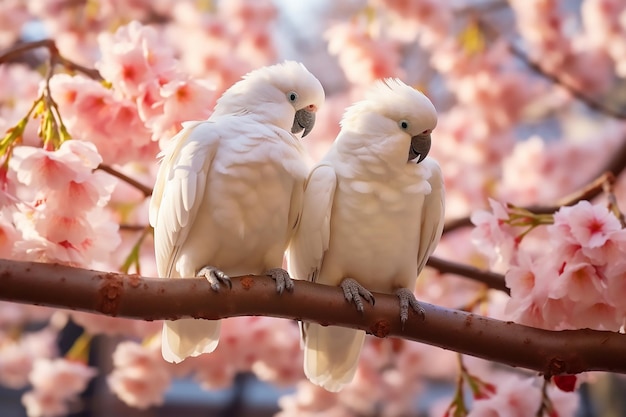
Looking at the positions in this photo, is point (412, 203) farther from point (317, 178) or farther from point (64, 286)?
point (64, 286)

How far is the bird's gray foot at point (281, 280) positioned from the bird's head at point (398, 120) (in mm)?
172

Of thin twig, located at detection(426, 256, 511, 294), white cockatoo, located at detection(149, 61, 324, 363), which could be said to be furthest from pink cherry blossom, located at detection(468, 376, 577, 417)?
white cockatoo, located at detection(149, 61, 324, 363)

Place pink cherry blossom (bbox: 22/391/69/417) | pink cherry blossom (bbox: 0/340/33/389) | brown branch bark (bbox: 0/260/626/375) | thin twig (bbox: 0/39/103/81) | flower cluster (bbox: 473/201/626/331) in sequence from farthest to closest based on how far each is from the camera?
pink cherry blossom (bbox: 0/340/33/389) < pink cherry blossom (bbox: 22/391/69/417) < thin twig (bbox: 0/39/103/81) < flower cluster (bbox: 473/201/626/331) < brown branch bark (bbox: 0/260/626/375)

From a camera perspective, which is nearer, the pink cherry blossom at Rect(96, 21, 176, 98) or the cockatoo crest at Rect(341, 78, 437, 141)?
the cockatoo crest at Rect(341, 78, 437, 141)

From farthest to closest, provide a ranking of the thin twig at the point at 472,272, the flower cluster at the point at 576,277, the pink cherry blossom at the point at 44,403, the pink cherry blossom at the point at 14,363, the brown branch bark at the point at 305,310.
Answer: the pink cherry blossom at the point at 14,363
the pink cherry blossom at the point at 44,403
the thin twig at the point at 472,272
the flower cluster at the point at 576,277
the brown branch bark at the point at 305,310

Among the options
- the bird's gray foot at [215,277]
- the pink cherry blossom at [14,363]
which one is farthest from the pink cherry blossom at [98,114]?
the pink cherry blossom at [14,363]

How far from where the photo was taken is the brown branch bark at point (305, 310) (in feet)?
2.06

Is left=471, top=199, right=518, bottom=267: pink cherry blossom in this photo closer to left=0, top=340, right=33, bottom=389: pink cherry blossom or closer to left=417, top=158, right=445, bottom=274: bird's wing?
left=417, top=158, right=445, bottom=274: bird's wing

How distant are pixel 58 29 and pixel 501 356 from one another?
55.1 inches

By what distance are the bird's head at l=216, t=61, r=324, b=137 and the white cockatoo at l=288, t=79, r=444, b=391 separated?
0.05 metres

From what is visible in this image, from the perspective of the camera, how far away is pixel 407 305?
718 millimetres

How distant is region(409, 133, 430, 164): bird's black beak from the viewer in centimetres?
73

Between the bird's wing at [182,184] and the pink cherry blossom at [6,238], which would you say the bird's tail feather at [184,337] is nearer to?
the bird's wing at [182,184]

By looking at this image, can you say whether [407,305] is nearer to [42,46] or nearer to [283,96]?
[283,96]
